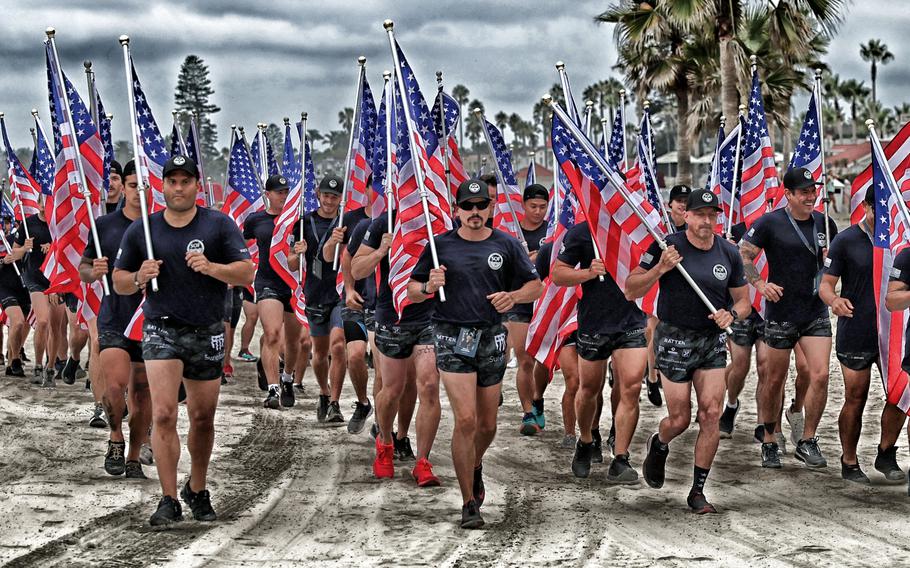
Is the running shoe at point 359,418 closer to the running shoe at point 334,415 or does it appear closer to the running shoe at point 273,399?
the running shoe at point 334,415

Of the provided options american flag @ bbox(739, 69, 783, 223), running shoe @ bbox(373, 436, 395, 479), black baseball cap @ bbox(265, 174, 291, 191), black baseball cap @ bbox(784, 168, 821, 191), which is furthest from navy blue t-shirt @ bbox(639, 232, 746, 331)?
black baseball cap @ bbox(265, 174, 291, 191)

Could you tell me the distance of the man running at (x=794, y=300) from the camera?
10000 mm

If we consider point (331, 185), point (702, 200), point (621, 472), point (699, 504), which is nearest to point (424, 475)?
point (621, 472)

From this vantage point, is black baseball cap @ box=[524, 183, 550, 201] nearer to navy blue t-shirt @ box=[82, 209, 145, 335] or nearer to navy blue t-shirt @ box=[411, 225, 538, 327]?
navy blue t-shirt @ box=[411, 225, 538, 327]

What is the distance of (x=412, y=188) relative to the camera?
9727mm

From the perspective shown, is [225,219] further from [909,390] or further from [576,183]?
[909,390]

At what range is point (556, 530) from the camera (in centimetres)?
774

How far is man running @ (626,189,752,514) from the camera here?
27.8 feet

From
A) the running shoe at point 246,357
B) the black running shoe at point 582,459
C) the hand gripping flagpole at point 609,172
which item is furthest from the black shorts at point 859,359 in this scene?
the running shoe at point 246,357

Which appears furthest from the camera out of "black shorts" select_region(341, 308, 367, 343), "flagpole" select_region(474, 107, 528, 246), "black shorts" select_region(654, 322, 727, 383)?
"flagpole" select_region(474, 107, 528, 246)

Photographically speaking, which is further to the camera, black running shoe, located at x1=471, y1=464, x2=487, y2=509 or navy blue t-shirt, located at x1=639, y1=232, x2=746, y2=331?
navy blue t-shirt, located at x1=639, y1=232, x2=746, y2=331

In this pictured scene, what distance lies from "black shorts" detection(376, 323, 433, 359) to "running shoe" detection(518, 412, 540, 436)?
227 cm

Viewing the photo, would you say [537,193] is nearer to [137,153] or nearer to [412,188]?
[412,188]

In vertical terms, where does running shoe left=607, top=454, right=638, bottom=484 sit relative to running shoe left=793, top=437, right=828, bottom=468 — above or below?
below
